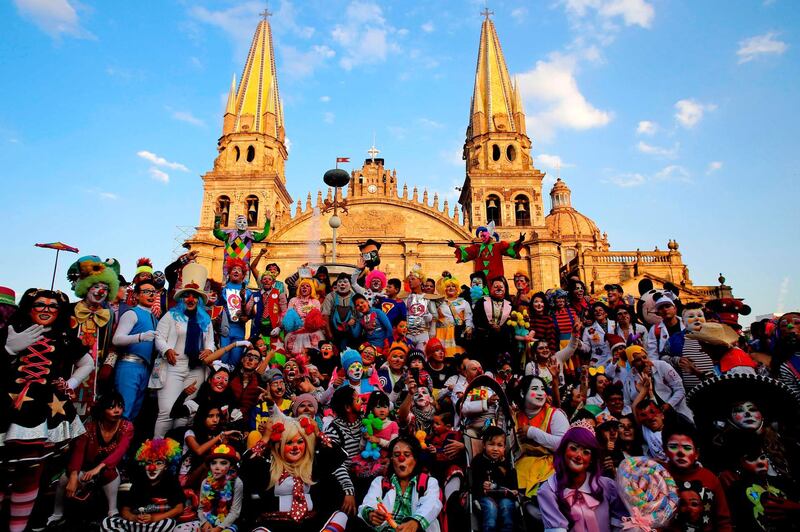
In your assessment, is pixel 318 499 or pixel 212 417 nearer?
pixel 318 499

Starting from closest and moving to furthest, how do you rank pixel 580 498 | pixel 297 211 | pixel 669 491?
pixel 669 491 → pixel 580 498 → pixel 297 211

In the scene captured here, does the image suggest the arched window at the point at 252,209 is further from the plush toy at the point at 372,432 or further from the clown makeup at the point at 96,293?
the plush toy at the point at 372,432

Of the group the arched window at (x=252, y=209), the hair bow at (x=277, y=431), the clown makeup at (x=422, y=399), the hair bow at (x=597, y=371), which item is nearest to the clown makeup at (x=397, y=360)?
the clown makeup at (x=422, y=399)

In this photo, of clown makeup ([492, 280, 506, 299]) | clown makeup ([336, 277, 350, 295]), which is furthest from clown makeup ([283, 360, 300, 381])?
clown makeup ([492, 280, 506, 299])

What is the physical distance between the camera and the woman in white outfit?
16.5 feet

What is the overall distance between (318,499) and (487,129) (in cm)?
3202

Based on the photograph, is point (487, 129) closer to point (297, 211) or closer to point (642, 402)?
point (297, 211)

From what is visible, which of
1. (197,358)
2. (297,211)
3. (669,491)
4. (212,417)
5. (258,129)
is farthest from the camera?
(258,129)

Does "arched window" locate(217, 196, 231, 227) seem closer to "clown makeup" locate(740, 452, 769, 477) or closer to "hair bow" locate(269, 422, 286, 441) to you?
"hair bow" locate(269, 422, 286, 441)

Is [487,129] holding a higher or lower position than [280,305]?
higher

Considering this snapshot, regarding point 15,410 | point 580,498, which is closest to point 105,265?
point 15,410

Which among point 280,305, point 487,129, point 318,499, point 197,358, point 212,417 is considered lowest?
point 318,499

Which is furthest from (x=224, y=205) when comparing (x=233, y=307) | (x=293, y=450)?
(x=293, y=450)

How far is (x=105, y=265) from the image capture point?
5.07m
